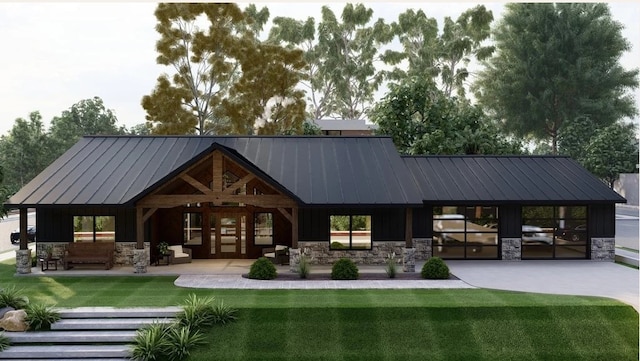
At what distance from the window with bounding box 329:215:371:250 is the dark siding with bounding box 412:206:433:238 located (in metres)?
2.31

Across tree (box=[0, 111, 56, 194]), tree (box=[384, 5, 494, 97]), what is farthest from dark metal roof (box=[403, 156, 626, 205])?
tree (box=[0, 111, 56, 194])

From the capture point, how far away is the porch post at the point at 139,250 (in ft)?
63.8

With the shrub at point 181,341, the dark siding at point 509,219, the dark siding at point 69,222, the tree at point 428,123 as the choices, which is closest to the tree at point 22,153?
the dark siding at point 69,222

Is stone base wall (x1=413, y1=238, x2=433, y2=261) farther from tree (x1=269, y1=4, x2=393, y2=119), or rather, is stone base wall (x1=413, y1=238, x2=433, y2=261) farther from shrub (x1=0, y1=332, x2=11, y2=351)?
tree (x1=269, y1=4, x2=393, y2=119)

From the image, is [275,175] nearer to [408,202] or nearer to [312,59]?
[408,202]

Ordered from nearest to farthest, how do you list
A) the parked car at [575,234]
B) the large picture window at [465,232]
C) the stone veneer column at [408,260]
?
the stone veneer column at [408,260]
the large picture window at [465,232]
the parked car at [575,234]

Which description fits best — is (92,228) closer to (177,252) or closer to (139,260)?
(139,260)

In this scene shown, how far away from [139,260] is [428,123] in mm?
23098

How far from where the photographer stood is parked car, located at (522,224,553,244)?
22.7 m

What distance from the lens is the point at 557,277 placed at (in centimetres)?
1902

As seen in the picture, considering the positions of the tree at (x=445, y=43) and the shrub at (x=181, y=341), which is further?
the tree at (x=445, y=43)

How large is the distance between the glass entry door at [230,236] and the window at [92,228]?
424 cm

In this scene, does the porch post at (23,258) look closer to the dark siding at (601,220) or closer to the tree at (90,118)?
the dark siding at (601,220)

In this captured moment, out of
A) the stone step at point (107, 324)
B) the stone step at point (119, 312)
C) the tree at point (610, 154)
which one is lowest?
the stone step at point (107, 324)
